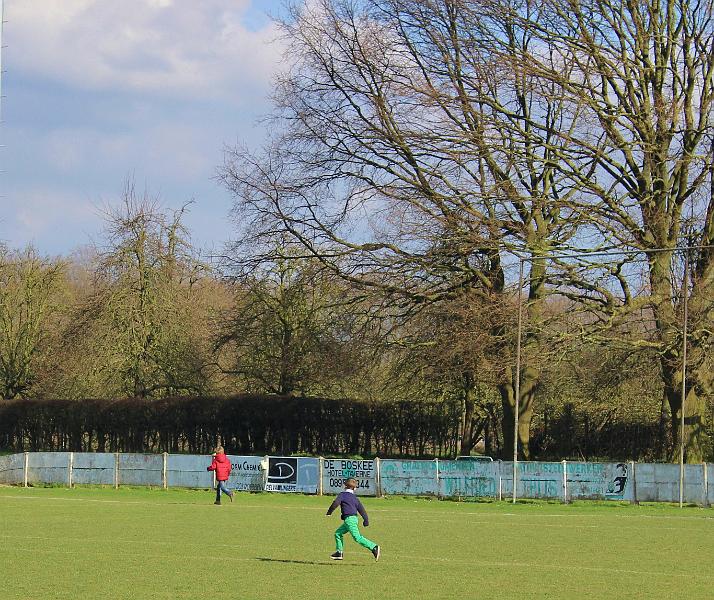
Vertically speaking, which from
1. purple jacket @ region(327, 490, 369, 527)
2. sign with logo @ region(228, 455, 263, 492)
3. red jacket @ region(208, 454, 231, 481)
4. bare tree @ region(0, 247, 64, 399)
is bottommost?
sign with logo @ region(228, 455, 263, 492)

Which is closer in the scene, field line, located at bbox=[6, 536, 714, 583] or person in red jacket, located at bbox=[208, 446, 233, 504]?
field line, located at bbox=[6, 536, 714, 583]

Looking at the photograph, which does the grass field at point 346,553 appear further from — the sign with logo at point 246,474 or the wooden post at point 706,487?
the sign with logo at point 246,474

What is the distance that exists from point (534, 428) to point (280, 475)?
55.8ft

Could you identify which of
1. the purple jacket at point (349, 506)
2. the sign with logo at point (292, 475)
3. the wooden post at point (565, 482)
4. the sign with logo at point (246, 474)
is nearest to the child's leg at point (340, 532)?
the purple jacket at point (349, 506)

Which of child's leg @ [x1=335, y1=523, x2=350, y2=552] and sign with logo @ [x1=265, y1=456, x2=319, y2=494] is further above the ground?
child's leg @ [x1=335, y1=523, x2=350, y2=552]

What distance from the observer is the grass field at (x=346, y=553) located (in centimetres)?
1461

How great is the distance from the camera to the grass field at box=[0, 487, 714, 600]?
14.6 metres

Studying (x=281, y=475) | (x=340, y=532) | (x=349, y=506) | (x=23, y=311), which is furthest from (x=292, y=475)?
(x=23, y=311)

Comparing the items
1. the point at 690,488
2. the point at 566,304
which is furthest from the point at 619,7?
the point at 690,488

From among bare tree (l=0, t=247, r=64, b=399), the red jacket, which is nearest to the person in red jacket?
the red jacket

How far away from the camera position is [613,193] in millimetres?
38688

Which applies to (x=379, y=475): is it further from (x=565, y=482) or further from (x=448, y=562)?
(x=448, y=562)

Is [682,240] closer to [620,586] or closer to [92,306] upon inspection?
[620,586]

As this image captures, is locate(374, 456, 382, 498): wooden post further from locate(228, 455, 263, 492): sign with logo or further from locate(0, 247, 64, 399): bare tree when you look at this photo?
locate(0, 247, 64, 399): bare tree
